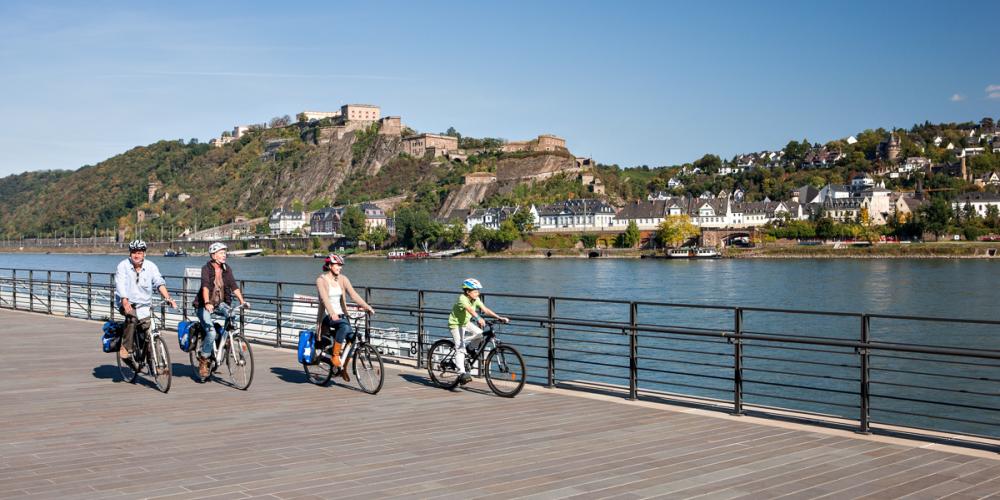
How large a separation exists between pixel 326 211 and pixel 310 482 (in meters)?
185

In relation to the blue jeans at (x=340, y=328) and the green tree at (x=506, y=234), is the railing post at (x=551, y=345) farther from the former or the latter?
the green tree at (x=506, y=234)

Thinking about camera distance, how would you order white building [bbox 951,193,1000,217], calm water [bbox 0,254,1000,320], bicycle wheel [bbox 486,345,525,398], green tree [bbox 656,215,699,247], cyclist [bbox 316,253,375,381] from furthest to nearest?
white building [bbox 951,193,1000,217] → green tree [bbox 656,215,699,247] → calm water [bbox 0,254,1000,320] → cyclist [bbox 316,253,375,381] → bicycle wheel [bbox 486,345,525,398]

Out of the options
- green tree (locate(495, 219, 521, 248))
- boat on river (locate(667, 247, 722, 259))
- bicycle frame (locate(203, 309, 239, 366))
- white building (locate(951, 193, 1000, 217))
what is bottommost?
boat on river (locate(667, 247, 722, 259))

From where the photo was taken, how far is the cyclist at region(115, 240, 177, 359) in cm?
1108

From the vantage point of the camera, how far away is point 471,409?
10023 mm

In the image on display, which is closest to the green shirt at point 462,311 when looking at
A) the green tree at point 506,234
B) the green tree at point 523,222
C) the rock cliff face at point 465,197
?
the green tree at point 506,234

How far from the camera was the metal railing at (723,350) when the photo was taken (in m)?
9.67

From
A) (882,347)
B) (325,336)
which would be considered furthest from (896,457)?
(325,336)

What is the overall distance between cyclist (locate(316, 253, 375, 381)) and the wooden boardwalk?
0.62 meters

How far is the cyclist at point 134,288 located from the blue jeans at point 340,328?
1879 mm

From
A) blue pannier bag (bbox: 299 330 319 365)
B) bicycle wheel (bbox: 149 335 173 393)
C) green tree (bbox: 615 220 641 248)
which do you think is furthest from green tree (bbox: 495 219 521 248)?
bicycle wheel (bbox: 149 335 173 393)

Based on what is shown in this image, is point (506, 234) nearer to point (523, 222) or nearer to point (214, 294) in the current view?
point (523, 222)

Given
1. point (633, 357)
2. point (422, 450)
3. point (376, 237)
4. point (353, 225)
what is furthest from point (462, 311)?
point (353, 225)

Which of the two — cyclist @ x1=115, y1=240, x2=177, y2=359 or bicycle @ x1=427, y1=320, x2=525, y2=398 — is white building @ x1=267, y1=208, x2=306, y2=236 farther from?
bicycle @ x1=427, y1=320, x2=525, y2=398
